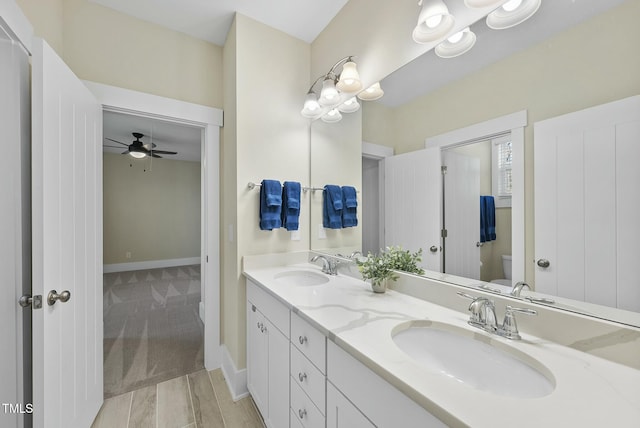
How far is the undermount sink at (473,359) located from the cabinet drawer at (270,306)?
0.57 metres

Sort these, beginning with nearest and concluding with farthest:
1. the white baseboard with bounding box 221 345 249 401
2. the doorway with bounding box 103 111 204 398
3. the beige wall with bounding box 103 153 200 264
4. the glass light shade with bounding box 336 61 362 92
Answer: the glass light shade with bounding box 336 61 362 92 < the white baseboard with bounding box 221 345 249 401 < the doorway with bounding box 103 111 204 398 < the beige wall with bounding box 103 153 200 264

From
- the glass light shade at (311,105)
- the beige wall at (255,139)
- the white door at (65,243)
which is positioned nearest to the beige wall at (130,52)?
the beige wall at (255,139)

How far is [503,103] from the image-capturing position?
38.3 inches

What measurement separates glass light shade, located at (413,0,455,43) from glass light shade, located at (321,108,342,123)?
0.74 m

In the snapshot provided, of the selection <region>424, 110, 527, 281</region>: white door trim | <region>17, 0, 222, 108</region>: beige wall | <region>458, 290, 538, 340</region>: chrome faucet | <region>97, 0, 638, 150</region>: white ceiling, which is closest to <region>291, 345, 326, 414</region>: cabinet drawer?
<region>458, 290, 538, 340</region>: chrome faucet

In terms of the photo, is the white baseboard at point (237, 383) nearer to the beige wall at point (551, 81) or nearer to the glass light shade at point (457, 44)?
the beige wall at point (551, 81)

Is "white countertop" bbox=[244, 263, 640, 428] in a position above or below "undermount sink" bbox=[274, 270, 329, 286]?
above

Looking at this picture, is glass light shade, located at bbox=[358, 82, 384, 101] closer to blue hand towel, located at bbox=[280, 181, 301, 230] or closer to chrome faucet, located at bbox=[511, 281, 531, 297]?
blue hand towel, located at bbox=[280, 181, 301, 230]

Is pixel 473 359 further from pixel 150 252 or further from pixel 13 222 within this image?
pixel 150 252

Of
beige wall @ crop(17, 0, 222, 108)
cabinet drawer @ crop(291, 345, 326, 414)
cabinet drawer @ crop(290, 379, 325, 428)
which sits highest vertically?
A: beige wall @ crop(17, 0, 222, 108)

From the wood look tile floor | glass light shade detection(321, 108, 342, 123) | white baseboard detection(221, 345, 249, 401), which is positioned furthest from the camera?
glass light shade detection(321, 108, 342, 123)

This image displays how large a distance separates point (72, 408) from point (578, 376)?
2055mm

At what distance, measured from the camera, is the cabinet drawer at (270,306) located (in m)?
1.26

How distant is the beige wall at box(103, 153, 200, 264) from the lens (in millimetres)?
5203
